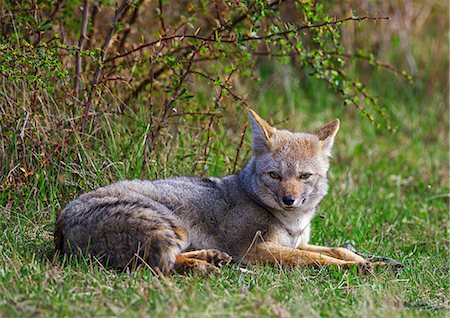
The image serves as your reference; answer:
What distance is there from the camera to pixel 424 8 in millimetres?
13086

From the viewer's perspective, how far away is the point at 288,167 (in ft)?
20.0

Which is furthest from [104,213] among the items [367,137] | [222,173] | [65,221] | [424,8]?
[424,8]

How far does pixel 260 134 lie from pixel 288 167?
0.45 meters

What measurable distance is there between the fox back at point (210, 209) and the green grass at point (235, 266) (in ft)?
0.64

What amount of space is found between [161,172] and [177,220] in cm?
145

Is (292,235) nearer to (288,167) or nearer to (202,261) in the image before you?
(288,167)

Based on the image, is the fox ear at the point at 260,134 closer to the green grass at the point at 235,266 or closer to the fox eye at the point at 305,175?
the fox eye at the point at 305,175

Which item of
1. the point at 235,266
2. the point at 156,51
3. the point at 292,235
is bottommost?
the point at 235,266

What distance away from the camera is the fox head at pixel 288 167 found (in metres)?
6.02

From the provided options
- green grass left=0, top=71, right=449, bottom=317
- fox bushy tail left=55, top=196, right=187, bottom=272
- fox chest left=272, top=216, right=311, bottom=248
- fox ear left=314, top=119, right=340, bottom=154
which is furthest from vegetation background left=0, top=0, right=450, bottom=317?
fox ear left=314, top=119, right=340, bottom=154

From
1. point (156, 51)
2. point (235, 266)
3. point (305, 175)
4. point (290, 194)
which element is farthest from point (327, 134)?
point (156, 51)

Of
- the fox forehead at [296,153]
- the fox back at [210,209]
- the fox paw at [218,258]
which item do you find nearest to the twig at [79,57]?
the fox back at [210,209]

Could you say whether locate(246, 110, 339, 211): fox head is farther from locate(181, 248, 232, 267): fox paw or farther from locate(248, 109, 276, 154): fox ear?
locate(181, 248, 232, 267): fox paw

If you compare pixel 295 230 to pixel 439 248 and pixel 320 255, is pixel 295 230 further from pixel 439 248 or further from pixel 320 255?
pixel 439 248
